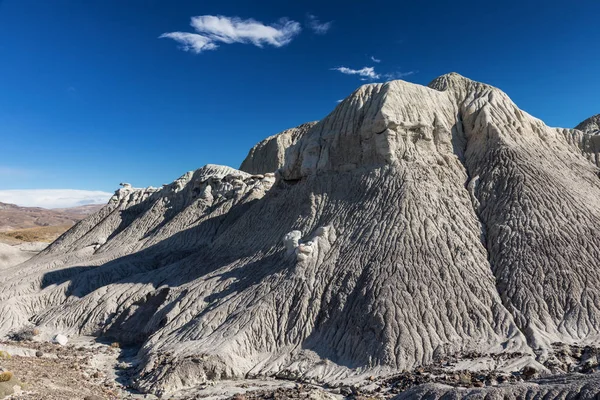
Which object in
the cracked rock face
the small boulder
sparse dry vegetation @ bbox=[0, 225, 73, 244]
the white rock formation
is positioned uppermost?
the white rock formation

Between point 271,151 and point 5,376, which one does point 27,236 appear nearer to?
point 271,151

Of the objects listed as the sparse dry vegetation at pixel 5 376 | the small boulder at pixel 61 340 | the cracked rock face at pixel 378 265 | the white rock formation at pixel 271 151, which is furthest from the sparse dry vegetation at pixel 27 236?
the sparse dry vegetation at pixel 5 376

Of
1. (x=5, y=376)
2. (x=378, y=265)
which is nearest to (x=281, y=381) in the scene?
(x=378, y=265)

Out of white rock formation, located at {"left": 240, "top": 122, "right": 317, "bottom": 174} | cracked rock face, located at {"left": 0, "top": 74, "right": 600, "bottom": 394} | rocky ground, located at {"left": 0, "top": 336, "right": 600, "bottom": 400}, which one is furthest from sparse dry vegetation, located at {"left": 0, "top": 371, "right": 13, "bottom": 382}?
white rock formation, located at {"left": 240, "top": 122, "right": 317, "bottom": 174}

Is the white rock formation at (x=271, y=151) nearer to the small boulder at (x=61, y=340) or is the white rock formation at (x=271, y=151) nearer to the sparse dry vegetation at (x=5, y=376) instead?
the small boulder at (x=61, y=340)

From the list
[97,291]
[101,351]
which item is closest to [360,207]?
[101,351]

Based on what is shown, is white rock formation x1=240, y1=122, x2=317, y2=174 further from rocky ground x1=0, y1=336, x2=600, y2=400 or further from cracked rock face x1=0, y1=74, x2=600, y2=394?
rocky ground x1=0, y1=336, x2=600, y2=400

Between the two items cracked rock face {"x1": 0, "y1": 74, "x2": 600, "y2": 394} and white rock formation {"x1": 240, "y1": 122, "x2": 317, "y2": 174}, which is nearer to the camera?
cracked rock face {"x1": 0, "y1": 74, "x2": 600, "y2": 394}

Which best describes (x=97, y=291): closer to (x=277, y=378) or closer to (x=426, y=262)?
(x=277, y=378)
